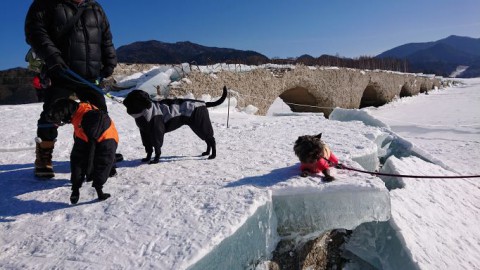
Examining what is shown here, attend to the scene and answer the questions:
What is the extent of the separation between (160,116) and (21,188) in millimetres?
1436

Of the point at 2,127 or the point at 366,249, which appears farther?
the point at 2,127

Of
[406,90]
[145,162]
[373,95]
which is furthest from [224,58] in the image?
[406,90]

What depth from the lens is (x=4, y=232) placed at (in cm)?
219

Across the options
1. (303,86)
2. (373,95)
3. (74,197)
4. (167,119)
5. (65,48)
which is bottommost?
(373,95)

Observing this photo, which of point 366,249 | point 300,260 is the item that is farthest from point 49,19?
point 366,249

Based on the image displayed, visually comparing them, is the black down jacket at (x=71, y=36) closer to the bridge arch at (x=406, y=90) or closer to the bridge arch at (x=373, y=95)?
the bridge arch at (x=373, y=95)

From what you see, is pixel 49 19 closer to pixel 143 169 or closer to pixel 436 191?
pixel 143 169

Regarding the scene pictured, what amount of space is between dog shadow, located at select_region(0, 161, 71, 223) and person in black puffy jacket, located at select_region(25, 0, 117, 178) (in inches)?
6.0

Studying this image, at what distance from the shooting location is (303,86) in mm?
14266

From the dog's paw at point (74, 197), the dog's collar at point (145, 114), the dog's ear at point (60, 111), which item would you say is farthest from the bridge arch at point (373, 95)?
the dog's paw at point (74, 197)

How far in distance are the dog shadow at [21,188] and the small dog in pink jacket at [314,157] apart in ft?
6.84

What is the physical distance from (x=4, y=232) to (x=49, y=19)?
1735 millimetres

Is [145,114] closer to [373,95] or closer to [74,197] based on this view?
[74,197]

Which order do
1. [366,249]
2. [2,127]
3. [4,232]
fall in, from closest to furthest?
[4,232] < [366,249] < [2,127]
